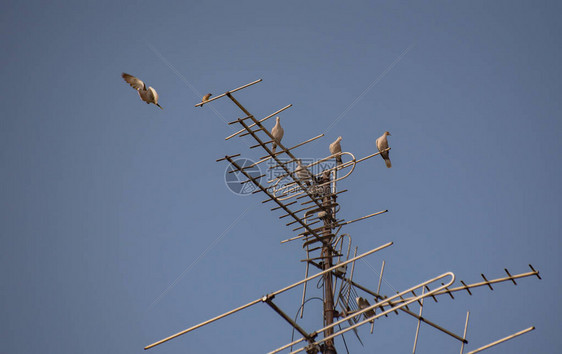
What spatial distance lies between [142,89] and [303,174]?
468cm

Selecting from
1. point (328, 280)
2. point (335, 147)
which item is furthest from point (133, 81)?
point (328, 280)

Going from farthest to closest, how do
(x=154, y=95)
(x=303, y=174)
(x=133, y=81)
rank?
(x=133, y=81), (x=154, y=95), (x=303, y=174)

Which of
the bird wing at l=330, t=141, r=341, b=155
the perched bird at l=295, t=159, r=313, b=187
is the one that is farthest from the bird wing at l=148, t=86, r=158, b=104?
the perched bird at l=295, t=159, r=313, b=187

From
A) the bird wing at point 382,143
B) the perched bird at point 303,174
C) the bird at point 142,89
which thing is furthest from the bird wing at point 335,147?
the bird at point 142,89

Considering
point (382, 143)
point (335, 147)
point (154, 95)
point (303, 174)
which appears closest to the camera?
point (303, 174)

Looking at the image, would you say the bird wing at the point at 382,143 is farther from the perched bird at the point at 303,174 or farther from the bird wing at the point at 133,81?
the bird wing at the point at 133,81

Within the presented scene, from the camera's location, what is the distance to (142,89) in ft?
50.1

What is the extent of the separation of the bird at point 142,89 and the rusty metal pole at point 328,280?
509 cm

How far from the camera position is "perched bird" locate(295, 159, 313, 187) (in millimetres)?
11945

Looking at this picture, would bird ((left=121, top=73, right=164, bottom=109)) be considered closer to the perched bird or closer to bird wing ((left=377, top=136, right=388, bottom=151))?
the perched bird

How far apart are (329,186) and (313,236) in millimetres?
1042

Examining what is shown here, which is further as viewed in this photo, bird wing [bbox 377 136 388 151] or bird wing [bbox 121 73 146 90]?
bird wing [bbox 377 136 388 151]

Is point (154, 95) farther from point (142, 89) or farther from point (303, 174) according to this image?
point (303, 174)

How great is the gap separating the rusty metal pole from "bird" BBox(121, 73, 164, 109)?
16.7 feet
